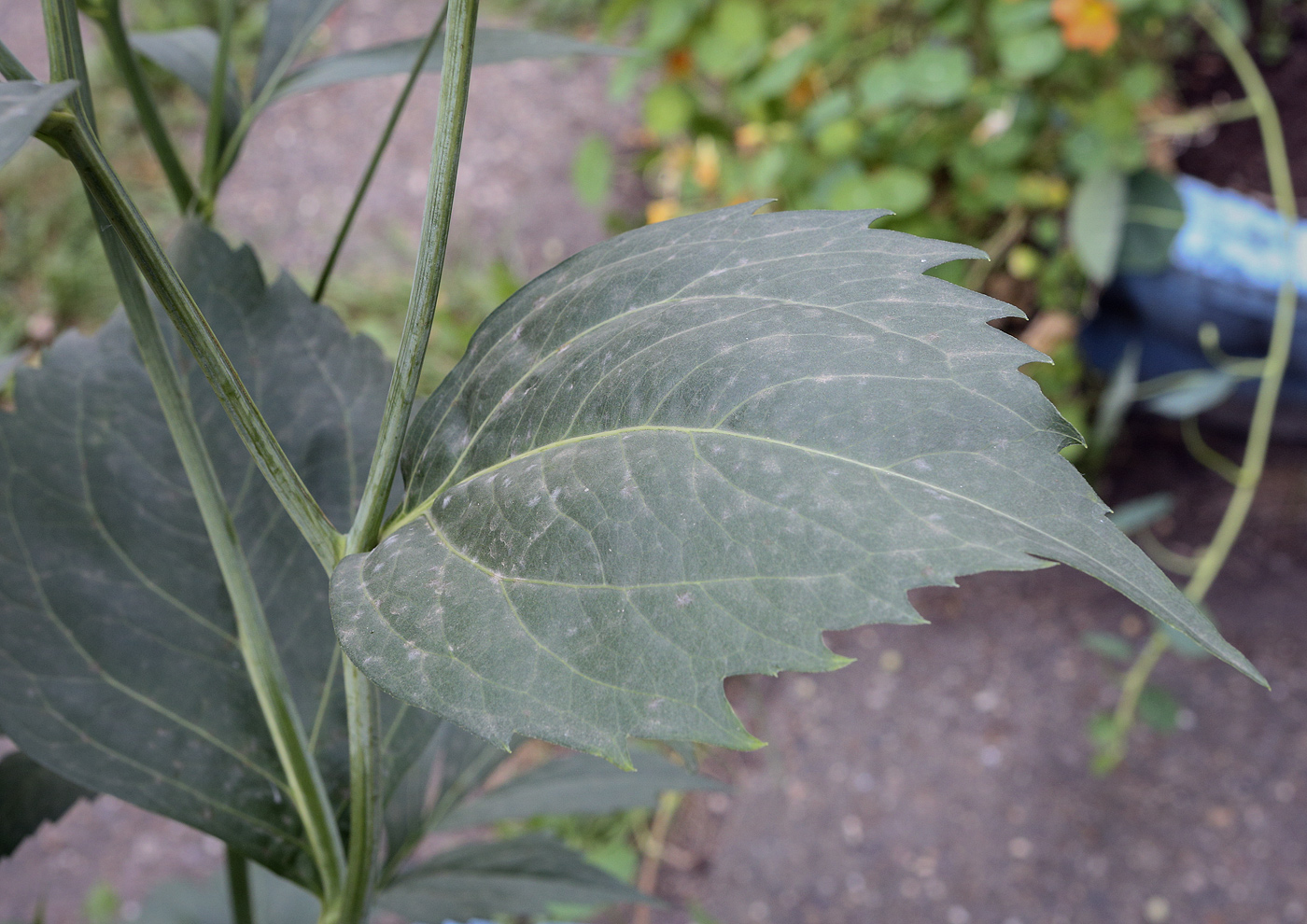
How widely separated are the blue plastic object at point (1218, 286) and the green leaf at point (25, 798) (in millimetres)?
1583

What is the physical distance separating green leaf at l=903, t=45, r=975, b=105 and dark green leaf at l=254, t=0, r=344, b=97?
43.4 inches

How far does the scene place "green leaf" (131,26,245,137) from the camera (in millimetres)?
517

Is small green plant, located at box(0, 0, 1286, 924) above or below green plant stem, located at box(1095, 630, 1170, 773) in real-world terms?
above

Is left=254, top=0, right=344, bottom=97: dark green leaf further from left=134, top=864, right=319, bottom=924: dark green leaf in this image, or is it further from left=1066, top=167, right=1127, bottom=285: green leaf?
left=1066, top=167, right=1127, bottom=285: green leaf

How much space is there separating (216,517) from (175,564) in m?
0.09

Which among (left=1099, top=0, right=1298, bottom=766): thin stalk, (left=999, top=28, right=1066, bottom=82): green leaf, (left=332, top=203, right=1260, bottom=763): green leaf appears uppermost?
(left=332, top=203, right=1260, bottom=763): green leaf

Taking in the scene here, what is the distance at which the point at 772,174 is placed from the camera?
155cm

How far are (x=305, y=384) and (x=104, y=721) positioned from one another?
0.50 feet

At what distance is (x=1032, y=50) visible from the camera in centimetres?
145

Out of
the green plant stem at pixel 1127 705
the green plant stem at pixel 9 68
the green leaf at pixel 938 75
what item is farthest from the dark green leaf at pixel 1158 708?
the green plant stem at pixel 9 68

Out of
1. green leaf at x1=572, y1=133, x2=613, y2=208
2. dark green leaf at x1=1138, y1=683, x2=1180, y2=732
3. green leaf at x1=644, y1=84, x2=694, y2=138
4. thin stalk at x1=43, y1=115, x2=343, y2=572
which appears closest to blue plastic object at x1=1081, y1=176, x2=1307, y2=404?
dark green leaf at x1=1138, y1=683, x2=1180, y2=732

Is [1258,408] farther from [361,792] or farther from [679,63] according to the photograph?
[361,792]

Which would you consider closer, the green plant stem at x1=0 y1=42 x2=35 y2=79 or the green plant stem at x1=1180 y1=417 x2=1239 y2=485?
the green plant stem at x1=0 y1=42 x2=35 y2=79

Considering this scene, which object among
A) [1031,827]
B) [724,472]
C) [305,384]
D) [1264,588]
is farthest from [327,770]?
[1264,588]
